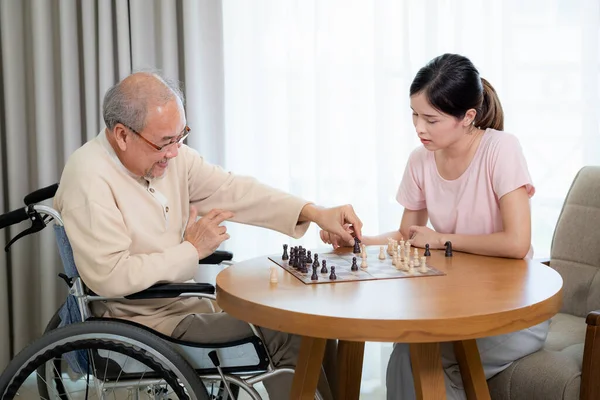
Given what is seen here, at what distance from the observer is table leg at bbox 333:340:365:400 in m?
2.29

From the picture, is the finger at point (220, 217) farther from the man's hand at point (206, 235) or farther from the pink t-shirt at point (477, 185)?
the pink t-shirt at point (477, 185)

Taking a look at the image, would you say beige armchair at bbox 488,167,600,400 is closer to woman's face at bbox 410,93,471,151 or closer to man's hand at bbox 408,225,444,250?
man's hand at bbox 408,225,444,250

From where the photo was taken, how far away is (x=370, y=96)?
333cm

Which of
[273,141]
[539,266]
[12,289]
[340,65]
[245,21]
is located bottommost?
[12,289]

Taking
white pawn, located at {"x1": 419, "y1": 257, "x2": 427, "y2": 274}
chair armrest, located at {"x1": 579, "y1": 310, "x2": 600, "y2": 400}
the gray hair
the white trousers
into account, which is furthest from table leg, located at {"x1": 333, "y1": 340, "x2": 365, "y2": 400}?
the gray hair

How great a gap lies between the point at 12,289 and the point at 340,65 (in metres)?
1.77

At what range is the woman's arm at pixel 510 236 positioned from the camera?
212cm

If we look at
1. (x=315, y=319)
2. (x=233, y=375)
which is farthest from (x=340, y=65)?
(x=315, y=319)

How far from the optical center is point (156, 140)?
6.89 feet

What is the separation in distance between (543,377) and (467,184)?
2.02 feet

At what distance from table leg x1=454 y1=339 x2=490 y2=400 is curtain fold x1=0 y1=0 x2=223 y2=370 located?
1.67 metres

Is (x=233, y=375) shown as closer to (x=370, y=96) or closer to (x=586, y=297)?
(x=586, y=297)

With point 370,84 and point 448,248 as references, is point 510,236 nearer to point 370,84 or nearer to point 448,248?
point 448,248

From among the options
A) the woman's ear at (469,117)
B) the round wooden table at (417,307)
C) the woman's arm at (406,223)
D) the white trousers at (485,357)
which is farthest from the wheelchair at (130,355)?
the woman's ear at (469,117)
